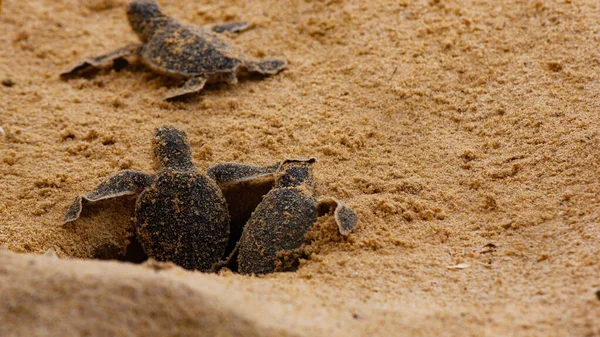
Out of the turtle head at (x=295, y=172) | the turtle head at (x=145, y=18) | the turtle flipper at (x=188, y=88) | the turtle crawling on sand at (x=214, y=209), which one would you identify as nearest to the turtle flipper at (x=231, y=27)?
the turtle head at (x=145, y=18)

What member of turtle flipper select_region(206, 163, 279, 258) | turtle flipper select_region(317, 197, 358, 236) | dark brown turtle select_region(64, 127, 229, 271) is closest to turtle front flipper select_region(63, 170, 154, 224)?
dark brown turtle select_region(64, 127, 229, 271)

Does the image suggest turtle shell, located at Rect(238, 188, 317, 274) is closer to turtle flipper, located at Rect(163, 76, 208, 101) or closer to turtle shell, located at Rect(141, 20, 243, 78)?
turtle flipper, located at Rect(163, 76, 208, 101)

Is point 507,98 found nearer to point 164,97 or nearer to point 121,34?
point 164,97

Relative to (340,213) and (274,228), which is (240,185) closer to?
(274,228)

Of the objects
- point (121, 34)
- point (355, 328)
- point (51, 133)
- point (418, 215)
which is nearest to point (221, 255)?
point (418, 215)

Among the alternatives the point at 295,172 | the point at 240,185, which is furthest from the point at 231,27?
the point at 295,172

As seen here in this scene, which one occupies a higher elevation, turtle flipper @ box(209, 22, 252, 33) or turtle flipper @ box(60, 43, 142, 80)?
turtle flipper @ box(209, 22, 252, 33)
